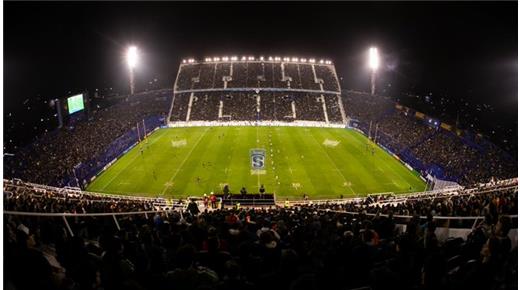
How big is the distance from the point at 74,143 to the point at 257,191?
26699mm

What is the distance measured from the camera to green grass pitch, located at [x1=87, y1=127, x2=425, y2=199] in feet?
128

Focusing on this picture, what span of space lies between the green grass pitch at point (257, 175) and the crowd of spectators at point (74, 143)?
367 cm

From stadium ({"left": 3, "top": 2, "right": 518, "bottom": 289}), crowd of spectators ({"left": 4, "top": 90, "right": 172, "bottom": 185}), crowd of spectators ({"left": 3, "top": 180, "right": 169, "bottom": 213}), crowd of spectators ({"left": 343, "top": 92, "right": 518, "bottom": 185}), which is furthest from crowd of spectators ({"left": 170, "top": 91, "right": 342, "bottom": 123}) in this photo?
crowd of spectators ({"left": 3, "top": 180, "right": 169, "bottom": 213})

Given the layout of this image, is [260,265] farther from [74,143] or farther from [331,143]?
[331,143]

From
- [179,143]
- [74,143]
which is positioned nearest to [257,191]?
[179,143]

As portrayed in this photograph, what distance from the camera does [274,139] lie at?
63.3 meters

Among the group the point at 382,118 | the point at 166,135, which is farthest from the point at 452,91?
the point at 166,135

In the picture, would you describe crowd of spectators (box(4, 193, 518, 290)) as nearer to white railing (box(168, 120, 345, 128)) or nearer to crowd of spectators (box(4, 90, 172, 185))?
crowd of spectators (box(4, 90, 172, 185))

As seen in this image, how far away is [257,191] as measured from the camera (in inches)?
1515

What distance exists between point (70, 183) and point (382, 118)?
52803 millimetres

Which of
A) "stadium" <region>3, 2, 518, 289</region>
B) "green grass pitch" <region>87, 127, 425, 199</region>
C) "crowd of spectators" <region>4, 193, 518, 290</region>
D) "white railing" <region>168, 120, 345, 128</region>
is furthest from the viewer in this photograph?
"white railing" <region>168, 120, 345, 128</region>

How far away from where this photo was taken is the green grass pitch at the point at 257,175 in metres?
39.2

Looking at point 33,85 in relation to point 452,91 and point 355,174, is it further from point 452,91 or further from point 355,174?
Answer: point 452,91

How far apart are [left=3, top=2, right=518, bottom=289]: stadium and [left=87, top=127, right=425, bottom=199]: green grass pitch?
0.29 metres
